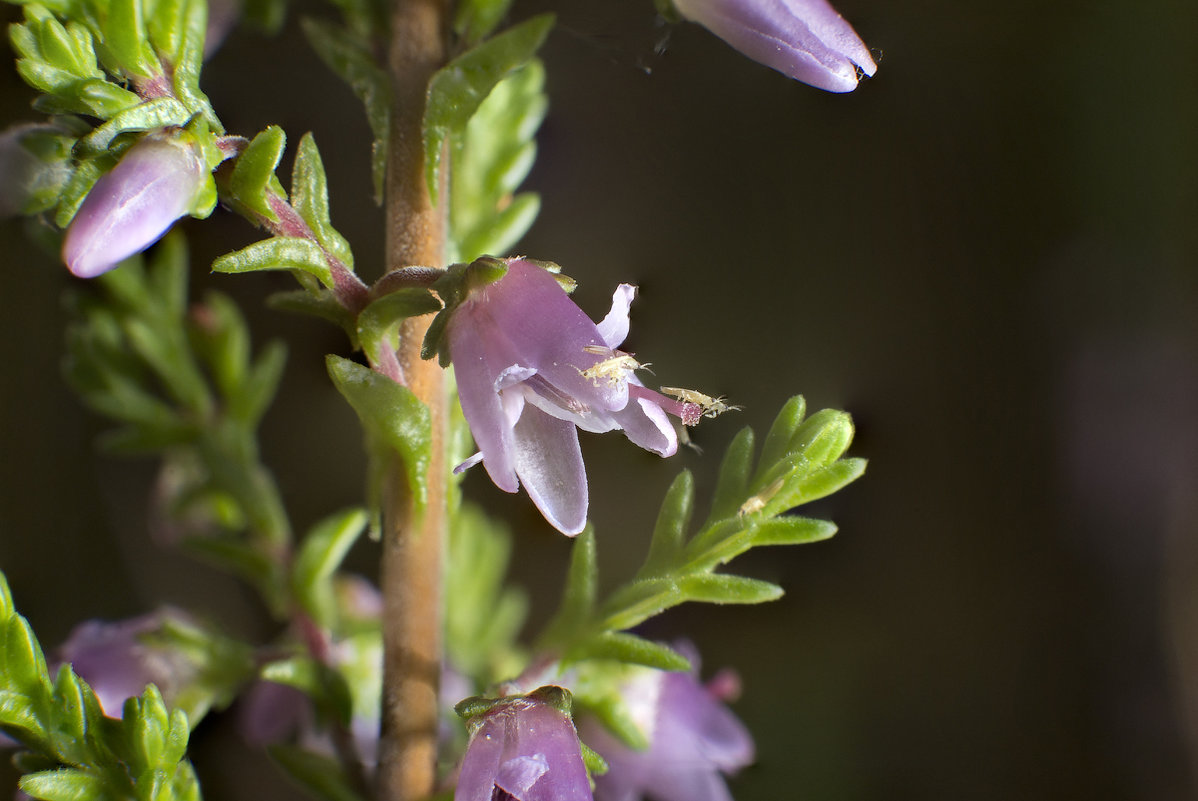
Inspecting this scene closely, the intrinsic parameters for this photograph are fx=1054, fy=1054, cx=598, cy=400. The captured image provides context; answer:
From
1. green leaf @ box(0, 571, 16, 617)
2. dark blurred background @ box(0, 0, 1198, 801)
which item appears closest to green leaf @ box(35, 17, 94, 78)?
green leaf @ box(0, 571, 16, 617)

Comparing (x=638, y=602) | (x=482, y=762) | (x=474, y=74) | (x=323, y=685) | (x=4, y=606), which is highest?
(x=474, y=74)

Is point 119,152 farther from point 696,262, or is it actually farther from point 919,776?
point 919,776

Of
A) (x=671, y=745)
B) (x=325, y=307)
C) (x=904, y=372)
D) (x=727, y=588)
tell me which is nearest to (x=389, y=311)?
(x=325, y=307)

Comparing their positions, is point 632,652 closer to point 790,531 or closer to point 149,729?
point 790,531

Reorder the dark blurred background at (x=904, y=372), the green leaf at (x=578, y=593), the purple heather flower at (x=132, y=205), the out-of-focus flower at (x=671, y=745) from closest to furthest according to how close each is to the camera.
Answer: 1. the purple heather flower at (x=132, y=205)
2. the green leaf at (x=578, y=593)
3. the out-of-focus flower at (x=671, y=745)
4. the dark blurred background at (x=904, y=372)

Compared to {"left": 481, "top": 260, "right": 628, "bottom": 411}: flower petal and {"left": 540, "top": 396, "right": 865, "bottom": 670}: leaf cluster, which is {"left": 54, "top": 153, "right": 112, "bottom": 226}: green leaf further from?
{"left": 540, "top": 396, "right": 865, "bottom": 670}: leaf cluster

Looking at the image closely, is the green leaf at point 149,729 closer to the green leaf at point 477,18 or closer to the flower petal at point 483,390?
the flower petal at point 483,390

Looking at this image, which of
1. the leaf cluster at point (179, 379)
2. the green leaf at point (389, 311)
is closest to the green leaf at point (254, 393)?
the leaf cluster at point (179, 379)

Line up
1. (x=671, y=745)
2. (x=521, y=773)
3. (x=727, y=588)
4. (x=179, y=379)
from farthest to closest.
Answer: (x=179, y=379), (x=671, y=745), (x=727, y=588), (x=521, y=773)
